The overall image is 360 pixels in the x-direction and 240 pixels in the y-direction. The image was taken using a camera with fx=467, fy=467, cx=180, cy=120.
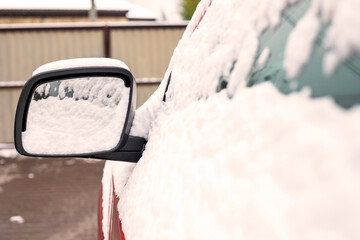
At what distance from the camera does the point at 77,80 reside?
1.42 metres

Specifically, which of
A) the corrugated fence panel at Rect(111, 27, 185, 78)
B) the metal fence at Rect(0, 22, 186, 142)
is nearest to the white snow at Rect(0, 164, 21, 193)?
the metal fence at Rect(0, 22, 186, 142)

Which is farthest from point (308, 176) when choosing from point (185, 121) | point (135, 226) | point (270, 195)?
point (135, 226)

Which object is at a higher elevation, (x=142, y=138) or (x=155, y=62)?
(x=142, y=138)

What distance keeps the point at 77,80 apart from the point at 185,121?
54 centimetres

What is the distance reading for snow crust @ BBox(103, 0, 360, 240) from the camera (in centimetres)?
53

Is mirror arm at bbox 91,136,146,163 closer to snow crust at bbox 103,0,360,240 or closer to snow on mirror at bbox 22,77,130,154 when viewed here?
snow on mirror at bbox 22,77,130,154

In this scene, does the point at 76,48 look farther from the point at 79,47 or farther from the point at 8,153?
the point at 8,153

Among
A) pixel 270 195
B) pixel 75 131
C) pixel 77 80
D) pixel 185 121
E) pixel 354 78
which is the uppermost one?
pixel 354 78

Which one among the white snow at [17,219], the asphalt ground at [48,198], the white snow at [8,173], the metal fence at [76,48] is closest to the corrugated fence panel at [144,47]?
the metal fence at [76,48]

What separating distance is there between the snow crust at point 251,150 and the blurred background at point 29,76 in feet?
11.5

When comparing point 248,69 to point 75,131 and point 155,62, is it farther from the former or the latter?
point 155,62

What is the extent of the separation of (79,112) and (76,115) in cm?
1

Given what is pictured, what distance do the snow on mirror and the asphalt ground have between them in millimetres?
2987

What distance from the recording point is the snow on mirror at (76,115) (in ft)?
4.50
